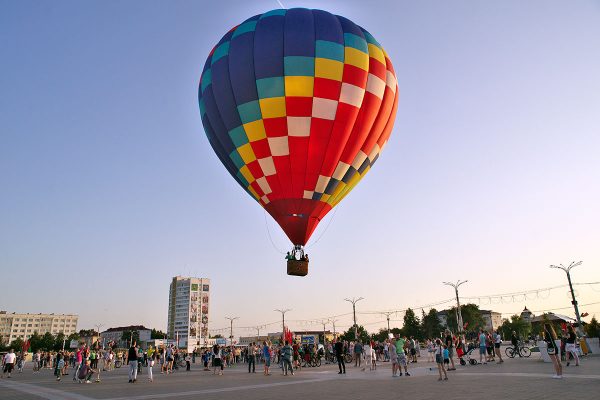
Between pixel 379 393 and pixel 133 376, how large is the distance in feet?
37.7

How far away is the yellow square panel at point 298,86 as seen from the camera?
17.9 meters

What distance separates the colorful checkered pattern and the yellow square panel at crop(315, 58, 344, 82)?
0.04 meters

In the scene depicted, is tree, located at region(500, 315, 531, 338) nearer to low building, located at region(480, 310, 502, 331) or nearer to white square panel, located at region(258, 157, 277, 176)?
low building, located at region(480, 310, 502, 331)

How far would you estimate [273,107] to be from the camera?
17.9 meters

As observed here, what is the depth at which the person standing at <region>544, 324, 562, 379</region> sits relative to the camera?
11.3 m

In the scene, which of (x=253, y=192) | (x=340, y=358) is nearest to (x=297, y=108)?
(x=253, y=192)

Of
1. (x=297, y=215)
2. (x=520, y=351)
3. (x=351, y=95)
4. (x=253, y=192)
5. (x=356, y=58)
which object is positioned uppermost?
(x=356, y=58)

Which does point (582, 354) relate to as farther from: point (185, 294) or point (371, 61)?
point (185, 294)

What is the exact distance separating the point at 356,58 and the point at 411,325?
103195 mm

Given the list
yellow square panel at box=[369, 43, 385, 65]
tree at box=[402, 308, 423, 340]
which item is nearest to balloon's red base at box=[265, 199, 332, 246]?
yellow square panel at box=[369, 43, 385, 65]

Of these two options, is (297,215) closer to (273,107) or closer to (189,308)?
(273,107)

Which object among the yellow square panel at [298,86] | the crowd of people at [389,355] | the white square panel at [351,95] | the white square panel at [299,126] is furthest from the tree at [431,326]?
the yellow square panel at [298,86]

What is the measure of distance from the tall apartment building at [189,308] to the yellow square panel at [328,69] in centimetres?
16292

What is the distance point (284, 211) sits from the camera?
18781 millimetres
